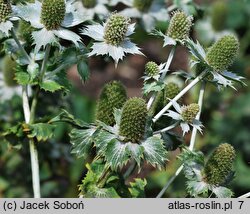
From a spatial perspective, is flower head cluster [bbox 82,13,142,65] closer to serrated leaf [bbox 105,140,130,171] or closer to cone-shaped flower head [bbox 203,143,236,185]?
serrated leaf [bbox 105,140,130,171]

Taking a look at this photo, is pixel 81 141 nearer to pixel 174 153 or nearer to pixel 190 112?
pixel 190 112

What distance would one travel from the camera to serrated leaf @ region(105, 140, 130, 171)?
1935 mm

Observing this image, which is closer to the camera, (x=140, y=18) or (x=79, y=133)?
(x=79, y=133)

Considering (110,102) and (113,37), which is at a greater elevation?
(113,37)

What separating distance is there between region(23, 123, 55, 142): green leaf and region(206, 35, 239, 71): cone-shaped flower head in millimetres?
630

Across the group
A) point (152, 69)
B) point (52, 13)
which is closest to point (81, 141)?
point (152, 69)

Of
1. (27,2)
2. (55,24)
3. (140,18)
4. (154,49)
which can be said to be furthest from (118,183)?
(154,49)

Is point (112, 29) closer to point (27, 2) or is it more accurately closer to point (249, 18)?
point (27, 2)

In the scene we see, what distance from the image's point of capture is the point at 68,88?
2.30m

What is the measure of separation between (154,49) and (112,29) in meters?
3.95

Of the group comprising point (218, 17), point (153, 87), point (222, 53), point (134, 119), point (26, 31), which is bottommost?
point (134, 119)

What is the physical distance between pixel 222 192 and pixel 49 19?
834 millimetres

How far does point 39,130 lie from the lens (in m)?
2.25

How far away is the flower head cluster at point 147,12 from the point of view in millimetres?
2924
